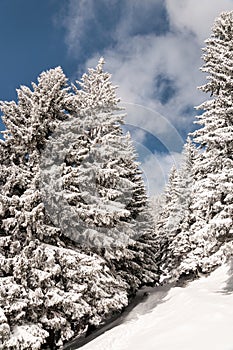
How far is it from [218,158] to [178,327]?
7.96 metres

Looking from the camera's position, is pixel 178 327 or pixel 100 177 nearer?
pixel 178 327

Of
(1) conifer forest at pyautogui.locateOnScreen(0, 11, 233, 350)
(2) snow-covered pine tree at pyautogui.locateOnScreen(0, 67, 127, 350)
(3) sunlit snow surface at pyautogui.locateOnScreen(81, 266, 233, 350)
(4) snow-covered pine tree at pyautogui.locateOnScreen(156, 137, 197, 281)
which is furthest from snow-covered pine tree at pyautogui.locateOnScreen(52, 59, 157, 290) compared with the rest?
(4) snow-covered pine tree at pyautogui.locateOnScreen(156, 137, 197, 281)

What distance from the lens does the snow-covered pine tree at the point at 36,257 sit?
1171cm

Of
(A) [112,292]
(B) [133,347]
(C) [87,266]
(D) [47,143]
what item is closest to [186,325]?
(B) [133,347]

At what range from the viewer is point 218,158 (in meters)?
15.7

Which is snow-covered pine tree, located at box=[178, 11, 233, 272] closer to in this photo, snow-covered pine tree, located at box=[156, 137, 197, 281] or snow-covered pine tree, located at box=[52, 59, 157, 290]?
snow-covered pine tree, located at box=[52, 59, 157, 290]

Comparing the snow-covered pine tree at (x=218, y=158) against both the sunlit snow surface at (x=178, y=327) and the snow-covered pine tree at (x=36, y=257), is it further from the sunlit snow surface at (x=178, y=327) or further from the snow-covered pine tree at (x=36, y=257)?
the snow-covered pine tree at (x=36, y=257)

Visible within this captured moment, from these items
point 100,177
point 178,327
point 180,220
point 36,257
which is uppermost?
point 100,177

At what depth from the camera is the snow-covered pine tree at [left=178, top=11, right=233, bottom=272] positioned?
1442cm

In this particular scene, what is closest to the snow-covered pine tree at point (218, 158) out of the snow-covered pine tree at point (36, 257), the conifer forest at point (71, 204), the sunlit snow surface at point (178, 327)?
the conifer forest at point (71, 204)

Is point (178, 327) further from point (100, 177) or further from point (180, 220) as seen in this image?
point (180, 220)

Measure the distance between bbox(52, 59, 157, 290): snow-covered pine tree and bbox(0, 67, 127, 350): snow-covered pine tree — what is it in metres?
1.30

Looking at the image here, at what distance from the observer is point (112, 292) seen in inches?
634

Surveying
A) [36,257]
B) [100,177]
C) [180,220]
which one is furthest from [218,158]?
[180,220]
